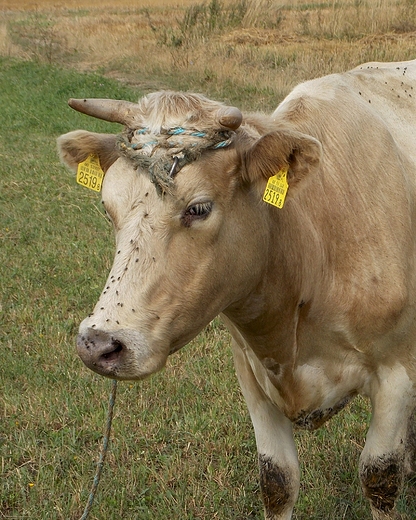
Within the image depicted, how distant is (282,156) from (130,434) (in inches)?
87.5

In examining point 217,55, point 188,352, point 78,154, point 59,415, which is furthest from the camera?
point 217,55

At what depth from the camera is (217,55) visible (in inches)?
745

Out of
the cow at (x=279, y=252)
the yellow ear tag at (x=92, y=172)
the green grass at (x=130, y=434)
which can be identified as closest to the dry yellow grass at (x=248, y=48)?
the green grass at (x=130, y=434)

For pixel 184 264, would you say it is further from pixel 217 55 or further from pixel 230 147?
pixel 217 55

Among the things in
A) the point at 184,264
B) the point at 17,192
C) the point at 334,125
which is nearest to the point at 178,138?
the point at 184,264

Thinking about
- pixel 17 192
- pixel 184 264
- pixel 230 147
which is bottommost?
pixel 17 192

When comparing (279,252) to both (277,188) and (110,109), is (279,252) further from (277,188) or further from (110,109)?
(110,109)

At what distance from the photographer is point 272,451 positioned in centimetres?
362

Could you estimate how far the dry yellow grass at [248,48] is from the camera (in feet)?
53.8

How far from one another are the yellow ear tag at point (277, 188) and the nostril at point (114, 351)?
2.64ft

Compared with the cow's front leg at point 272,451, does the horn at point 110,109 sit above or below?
above

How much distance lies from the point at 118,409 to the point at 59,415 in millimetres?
348

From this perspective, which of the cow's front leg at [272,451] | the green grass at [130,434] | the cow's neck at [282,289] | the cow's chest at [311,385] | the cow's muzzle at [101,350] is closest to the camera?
the cow's muzzle at [101,350]

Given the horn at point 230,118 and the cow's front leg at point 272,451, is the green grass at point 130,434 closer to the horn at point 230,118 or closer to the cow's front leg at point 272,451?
the cow's front leg at point 272,451
